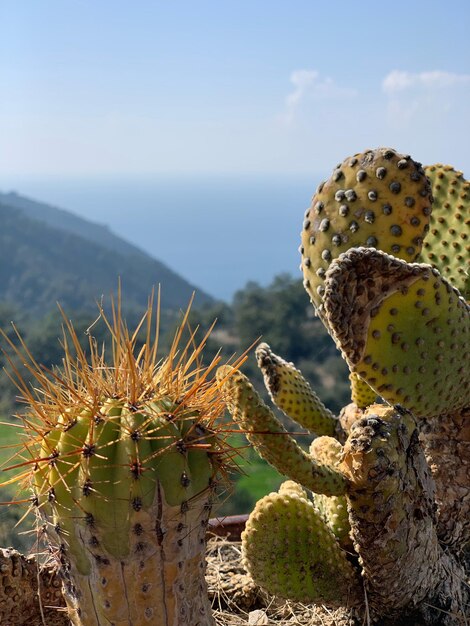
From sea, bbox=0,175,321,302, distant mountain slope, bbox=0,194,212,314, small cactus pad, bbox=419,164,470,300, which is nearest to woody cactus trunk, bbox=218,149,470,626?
small cactus pad, bbox=419,164,470,300

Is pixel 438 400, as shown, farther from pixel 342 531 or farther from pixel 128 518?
pixel 128 518

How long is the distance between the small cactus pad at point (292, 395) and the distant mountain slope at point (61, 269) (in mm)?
42416

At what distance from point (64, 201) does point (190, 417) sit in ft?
644

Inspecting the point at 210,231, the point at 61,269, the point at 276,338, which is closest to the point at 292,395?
the point at 276,338

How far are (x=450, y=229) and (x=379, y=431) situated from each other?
627 mm

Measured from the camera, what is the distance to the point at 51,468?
2.98 feet

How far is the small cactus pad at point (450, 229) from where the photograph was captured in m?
1.49

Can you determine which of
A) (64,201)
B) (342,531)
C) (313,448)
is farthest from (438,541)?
(64,201)

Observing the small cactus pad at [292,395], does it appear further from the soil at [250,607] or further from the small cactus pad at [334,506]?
the soil at [250,607]

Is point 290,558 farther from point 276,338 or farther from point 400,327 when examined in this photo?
point 276,338

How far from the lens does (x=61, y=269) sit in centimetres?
5134

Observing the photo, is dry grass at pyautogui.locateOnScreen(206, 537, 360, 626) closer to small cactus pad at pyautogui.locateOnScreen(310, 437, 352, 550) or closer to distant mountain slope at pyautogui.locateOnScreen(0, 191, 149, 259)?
small cactus pad at pyautogui.locateOnScreen(310, 437, 352, 550)

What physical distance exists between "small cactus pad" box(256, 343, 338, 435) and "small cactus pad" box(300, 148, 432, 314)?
10.1 inches

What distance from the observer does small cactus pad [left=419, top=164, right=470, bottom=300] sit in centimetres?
149
